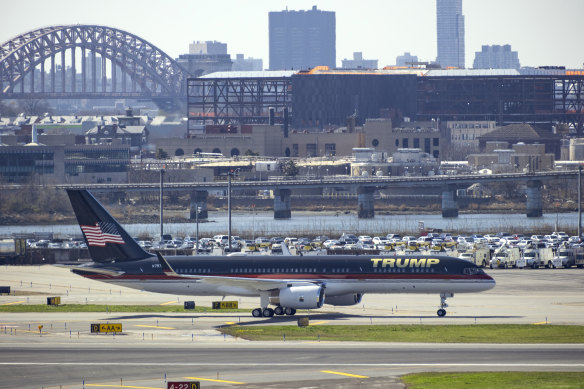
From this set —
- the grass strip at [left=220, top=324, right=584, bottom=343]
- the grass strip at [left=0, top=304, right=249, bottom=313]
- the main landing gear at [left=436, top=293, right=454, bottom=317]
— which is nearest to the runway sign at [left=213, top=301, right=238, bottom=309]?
the grass strip at [left=0, top=304, right=249, bottom=313]

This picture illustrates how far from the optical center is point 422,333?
7688cm

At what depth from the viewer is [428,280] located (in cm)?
8712

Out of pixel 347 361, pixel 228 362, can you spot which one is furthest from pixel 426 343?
pixel 228 362

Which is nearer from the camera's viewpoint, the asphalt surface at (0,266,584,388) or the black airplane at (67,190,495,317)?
the asphalt surface at (0,266,584,388)

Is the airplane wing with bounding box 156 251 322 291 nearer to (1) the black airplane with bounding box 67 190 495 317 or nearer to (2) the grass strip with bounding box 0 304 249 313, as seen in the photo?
(1) the black airplane with bounding box 67 190 495 317

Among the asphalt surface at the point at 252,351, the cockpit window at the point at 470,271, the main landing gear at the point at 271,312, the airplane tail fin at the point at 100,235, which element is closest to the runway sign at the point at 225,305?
the asphalt surface at the point at 252,351

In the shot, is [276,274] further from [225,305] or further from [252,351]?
[252,351]

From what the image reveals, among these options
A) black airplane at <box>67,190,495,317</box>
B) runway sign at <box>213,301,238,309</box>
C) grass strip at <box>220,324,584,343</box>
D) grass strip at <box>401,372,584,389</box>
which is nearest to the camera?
grass strip at <box>401,372,584,389</box>

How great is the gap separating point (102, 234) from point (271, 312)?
1446 cm

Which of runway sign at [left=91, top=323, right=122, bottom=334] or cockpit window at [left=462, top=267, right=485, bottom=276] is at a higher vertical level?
cockpit window at [left=462, top=267, right=485, bottom=276]

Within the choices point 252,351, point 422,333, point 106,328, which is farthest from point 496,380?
point 106,328

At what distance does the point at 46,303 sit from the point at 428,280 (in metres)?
32.4

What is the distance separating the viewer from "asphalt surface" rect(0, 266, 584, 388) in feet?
204

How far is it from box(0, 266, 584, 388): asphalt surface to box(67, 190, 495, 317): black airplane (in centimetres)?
183
